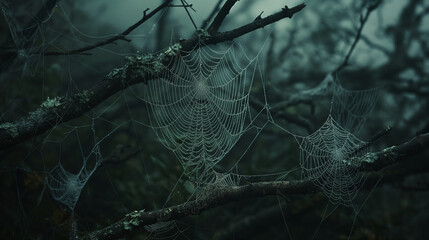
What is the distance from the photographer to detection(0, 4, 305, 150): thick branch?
Result: 2449 mm

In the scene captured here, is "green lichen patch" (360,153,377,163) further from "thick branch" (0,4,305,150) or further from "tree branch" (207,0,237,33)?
"tree branch" (207,0,237,33)

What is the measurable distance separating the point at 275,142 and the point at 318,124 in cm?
159

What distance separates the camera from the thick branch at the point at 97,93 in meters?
2.45

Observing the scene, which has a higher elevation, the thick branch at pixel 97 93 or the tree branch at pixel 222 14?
the tree branch at pixel 222 14

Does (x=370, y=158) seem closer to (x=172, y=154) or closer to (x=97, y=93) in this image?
(x=97, y=93)

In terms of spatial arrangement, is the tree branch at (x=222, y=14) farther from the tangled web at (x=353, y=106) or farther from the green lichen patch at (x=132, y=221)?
the tangled web at (x=353, y=106)

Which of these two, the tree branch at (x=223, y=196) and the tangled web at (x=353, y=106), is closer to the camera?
the tree branch at (x=223, y=196)

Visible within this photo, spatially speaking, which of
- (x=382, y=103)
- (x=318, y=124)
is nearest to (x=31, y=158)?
(x=318, y=124)

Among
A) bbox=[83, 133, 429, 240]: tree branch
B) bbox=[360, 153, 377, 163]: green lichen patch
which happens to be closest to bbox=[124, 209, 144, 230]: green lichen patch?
bbox=[83, 133, 429, 240]: tree branch

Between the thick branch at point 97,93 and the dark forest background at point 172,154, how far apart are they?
6.5 inches

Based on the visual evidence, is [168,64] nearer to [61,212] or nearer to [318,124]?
[61,212]

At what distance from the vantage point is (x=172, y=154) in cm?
446

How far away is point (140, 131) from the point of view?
5723 millimetres

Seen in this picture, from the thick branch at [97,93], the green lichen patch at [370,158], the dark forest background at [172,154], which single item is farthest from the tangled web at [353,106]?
the thick branch at [97,93]
